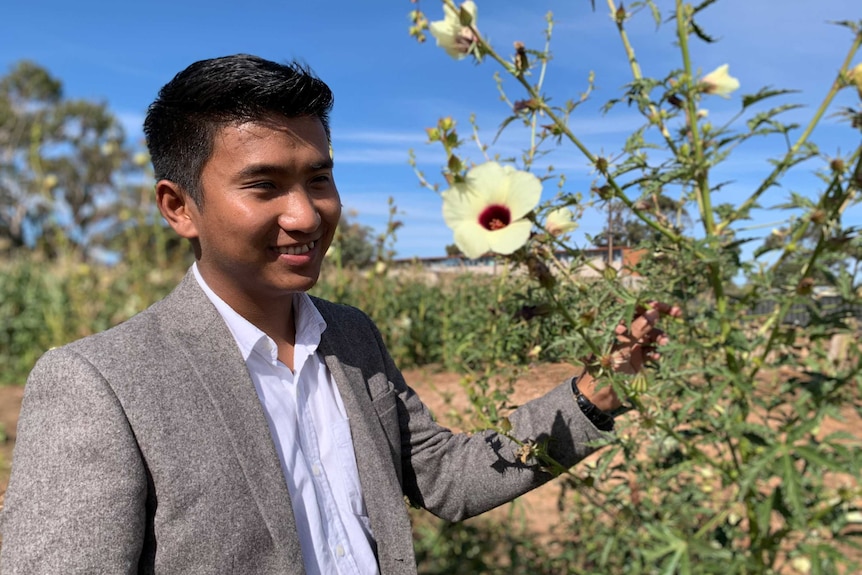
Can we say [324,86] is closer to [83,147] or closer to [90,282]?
[90,282]

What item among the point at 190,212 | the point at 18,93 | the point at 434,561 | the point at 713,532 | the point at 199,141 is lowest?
the point at 434,561

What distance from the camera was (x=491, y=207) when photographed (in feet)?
3.33

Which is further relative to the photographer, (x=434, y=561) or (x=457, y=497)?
(x=434, y=561)

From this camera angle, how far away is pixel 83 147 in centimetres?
2406

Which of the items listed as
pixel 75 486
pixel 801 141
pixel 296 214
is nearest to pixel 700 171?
pixel 801 141

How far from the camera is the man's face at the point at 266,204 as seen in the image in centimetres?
121

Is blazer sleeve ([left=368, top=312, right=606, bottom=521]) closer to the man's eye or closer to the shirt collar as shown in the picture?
the shirt collar

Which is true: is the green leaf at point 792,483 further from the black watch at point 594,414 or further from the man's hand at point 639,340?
the black watch at point 594,414

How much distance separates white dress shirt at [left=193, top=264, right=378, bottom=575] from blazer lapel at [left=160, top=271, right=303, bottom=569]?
0.04m

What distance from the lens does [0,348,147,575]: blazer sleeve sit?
98 cm

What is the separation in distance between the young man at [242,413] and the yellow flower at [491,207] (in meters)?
0.34

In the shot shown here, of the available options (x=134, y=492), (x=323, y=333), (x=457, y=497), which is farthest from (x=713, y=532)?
(x=134, y=492)

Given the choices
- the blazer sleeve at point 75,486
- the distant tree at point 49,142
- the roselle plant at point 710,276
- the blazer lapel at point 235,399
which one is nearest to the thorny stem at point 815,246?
the roselle plant at point 710,276

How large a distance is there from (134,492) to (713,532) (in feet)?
4.04
